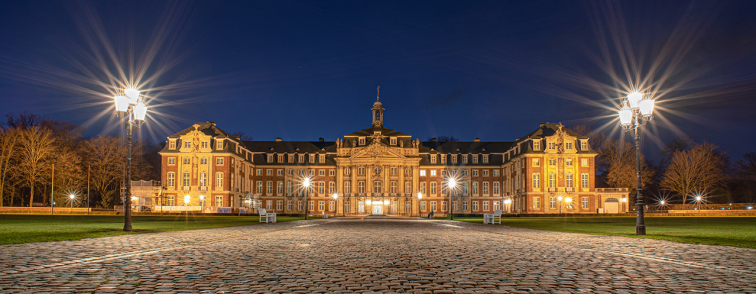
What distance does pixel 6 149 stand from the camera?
53.5 meters

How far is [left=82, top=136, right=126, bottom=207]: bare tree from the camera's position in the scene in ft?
226

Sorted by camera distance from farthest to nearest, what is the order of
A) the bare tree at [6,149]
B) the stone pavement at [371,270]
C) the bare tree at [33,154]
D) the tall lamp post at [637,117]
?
the bare tree at [33,154], the bare tree at [6,149], the tall lamp post at [637,117], the stone pavement at [371,270]

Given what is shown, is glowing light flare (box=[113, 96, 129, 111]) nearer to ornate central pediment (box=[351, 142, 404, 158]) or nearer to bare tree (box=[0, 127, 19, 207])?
bare tree (box=[0, 127, 19, 207])

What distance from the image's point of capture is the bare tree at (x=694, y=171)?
67.6 meters

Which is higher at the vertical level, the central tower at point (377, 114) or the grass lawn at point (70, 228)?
the central tower at point (377, 114)

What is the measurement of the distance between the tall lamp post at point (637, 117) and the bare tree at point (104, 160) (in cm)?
6588

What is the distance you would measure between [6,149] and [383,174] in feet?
158

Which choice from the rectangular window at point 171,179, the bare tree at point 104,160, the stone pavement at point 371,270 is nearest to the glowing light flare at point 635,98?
the stone pavement at point 371,270

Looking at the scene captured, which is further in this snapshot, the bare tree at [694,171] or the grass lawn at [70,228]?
the bare tree at [694,171]

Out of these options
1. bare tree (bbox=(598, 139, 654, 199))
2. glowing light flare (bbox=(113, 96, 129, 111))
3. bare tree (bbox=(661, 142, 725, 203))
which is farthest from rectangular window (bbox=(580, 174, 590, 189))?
glowing light flare (bbox=(113, 96, 129, 111))

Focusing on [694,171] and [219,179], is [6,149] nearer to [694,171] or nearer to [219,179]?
[219,179]

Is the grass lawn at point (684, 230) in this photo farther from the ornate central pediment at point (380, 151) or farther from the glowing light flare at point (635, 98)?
the ornate central pediment at point (380, 151)

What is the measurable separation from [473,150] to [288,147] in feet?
101

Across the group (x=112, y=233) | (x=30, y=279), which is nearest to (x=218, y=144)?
(x=112, y=233)
